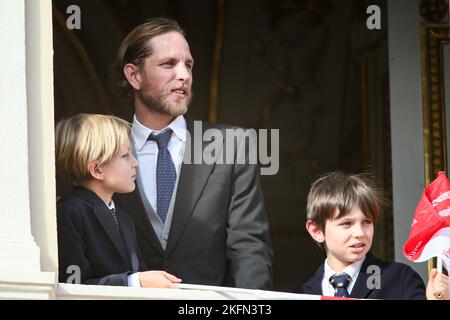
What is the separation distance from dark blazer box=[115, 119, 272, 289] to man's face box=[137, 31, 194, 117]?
25 cm

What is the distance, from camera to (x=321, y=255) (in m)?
13.5

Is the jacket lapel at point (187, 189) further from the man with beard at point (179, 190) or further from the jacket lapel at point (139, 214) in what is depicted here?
the jacket lapel at point (139, 214)

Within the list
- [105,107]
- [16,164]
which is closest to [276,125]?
[105,107]

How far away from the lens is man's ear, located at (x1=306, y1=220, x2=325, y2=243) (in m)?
13.5

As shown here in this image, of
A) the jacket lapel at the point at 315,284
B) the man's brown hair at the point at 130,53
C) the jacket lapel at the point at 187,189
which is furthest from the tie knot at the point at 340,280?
the man's brown hair at the point at 130,53

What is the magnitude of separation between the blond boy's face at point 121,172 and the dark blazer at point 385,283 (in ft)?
5.18

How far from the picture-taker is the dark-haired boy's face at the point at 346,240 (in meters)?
13.3

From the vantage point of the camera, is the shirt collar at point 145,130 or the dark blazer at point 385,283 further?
the shirt collar at point 145,130

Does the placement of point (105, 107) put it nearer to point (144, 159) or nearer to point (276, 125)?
point (144, 159)

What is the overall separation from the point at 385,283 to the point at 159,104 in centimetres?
230

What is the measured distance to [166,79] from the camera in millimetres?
13625

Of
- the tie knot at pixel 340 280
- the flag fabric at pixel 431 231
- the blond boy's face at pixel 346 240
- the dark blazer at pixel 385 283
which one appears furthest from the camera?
the blond boy's face at pixel 346 240

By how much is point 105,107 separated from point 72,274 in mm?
1463

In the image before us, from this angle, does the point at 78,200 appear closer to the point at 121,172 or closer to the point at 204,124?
the point at 121,172
